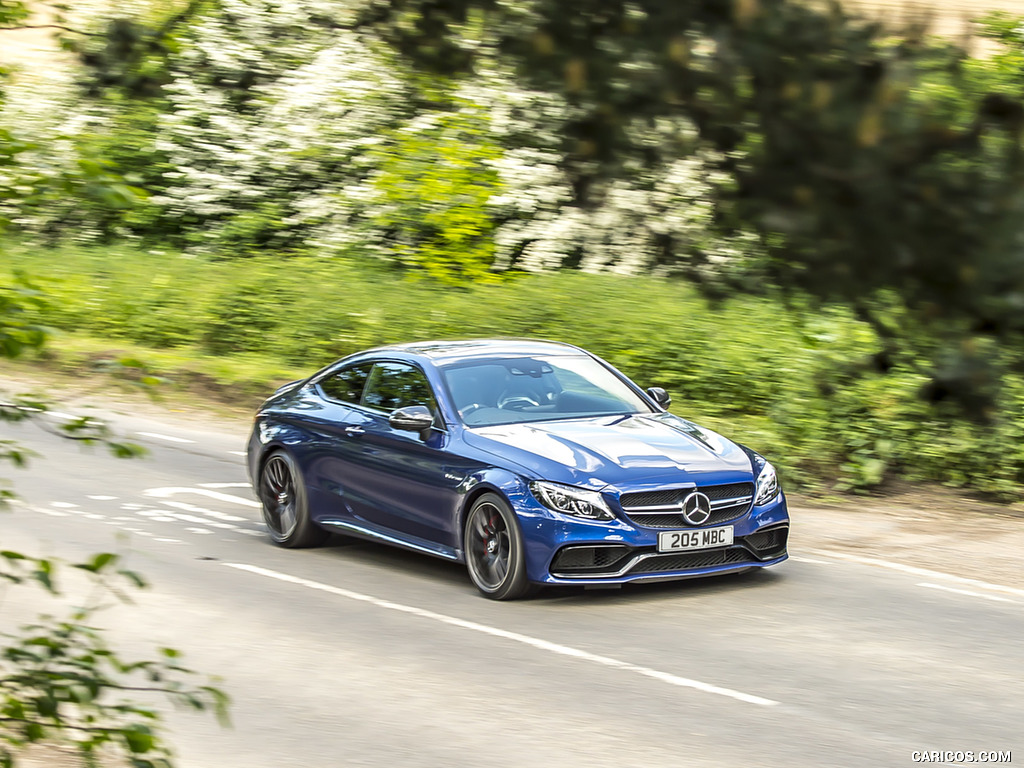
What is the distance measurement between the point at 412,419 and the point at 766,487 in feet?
7.67

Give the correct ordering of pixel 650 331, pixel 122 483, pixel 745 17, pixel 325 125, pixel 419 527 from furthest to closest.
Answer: pixel 325 125
pixel 650 331
pixel 122 483
pixel 419 527
pixel 745 17

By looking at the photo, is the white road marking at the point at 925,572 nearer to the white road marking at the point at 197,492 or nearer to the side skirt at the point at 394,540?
the side skirt at the point at 394,540

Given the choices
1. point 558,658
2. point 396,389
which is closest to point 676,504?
point 558,658

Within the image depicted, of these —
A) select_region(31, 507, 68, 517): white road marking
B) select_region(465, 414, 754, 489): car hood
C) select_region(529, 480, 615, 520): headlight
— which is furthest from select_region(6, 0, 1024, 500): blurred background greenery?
select_region(31, 507, 68, 517): white road marking

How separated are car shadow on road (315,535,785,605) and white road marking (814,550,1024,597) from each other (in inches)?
34.8

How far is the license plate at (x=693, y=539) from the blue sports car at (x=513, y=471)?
0.01 meters

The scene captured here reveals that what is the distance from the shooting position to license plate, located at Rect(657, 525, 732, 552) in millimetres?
9133

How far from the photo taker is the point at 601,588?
985 centimetres

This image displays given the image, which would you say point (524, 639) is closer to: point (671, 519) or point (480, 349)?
point (671, 519)

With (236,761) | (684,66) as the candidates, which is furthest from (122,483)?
(684,66)

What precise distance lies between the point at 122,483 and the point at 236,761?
25.7 feet

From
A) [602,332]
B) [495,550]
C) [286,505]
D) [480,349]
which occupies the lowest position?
[602,332]

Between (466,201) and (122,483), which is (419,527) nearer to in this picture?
(122,483)

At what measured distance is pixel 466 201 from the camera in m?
21.2
